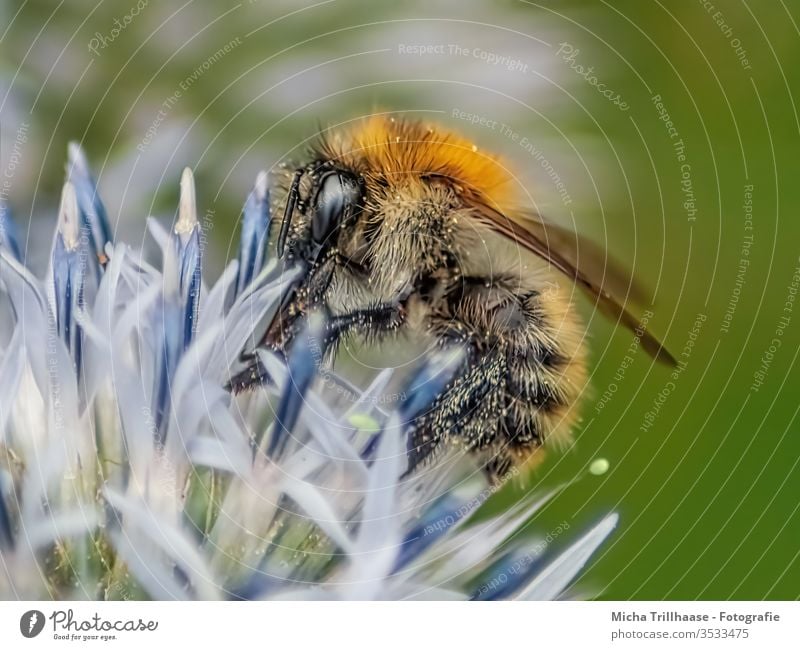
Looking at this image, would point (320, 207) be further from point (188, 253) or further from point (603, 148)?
point (603, 148)

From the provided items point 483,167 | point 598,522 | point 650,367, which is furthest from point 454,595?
point 483,167
